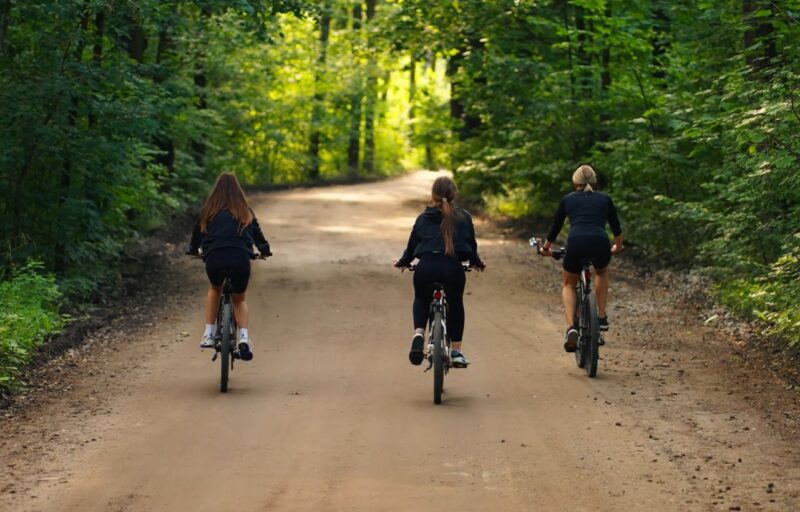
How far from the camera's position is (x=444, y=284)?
10414mm

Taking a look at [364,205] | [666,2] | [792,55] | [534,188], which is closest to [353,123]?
[364,205]

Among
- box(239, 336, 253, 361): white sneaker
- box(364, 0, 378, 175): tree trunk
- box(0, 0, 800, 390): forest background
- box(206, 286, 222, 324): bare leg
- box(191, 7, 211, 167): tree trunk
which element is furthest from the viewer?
box(364, 0, 378, 175): tree trunk

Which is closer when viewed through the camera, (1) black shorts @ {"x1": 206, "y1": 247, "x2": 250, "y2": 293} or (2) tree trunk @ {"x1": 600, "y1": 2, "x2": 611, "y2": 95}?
(1) black shorts @ {"x1": 206, "y1": 247, "x2": 250, "y2": 293}

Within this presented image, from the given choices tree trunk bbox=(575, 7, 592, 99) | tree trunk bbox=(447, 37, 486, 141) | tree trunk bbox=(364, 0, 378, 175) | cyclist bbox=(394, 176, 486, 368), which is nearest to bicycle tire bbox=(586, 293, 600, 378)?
cyclist bbox=(394, 176, 486, 368)

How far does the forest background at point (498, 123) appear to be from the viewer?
13.3 m

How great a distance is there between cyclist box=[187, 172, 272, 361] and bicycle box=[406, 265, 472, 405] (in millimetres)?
1609

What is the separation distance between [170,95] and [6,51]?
2.53 metres

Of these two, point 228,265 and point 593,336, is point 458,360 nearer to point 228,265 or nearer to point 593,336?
point 593,336

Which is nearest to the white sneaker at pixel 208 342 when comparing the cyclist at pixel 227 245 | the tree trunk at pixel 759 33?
the cyclist at pixel 227 245

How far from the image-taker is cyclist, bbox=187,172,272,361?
10.8m

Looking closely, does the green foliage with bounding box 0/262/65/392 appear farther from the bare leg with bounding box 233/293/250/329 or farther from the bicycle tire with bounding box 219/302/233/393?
the bare leg with bounding box 233/293/250/329

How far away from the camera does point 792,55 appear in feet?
42.8

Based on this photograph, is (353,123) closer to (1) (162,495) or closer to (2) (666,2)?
(2) (666,2)

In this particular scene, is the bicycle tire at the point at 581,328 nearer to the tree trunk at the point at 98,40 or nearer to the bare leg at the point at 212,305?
the bare leg at the point at 212,305
